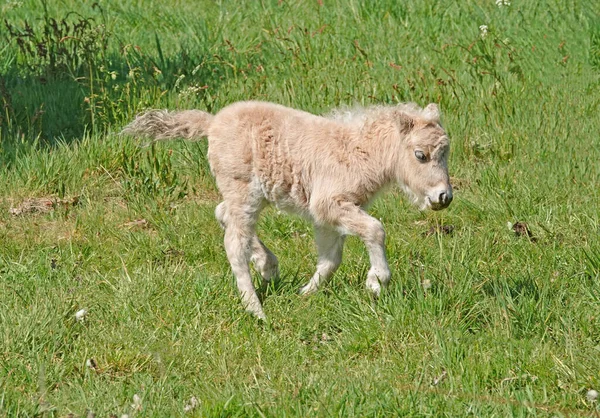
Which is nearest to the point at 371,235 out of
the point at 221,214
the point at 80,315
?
the point at 221,214

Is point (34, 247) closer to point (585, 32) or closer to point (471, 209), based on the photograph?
point (471, 209)

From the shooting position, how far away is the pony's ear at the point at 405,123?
242 inches

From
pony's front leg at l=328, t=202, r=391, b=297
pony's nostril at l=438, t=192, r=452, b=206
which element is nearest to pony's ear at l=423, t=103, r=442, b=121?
pony's nostril at l=438, t=192, r=452, b=206

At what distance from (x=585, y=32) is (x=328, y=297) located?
5620mm

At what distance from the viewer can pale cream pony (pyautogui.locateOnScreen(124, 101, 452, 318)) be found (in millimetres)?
6141

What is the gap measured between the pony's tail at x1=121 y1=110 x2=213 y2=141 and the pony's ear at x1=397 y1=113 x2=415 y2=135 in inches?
53.7

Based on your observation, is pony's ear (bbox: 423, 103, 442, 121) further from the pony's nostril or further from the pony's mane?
the pony's nostril

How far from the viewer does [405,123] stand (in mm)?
6180

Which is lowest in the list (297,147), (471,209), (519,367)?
(471,209)

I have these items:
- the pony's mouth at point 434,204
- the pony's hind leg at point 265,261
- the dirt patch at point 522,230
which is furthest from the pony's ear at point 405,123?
the dirt patch at point 522,230

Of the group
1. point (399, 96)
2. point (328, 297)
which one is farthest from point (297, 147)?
point (399, 96)

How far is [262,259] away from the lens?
6590 mm

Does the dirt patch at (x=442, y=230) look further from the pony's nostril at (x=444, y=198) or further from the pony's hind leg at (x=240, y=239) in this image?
the pony's hind leg at (x=240, y=239)

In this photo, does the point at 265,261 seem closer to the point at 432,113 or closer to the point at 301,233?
the point at 301,233
